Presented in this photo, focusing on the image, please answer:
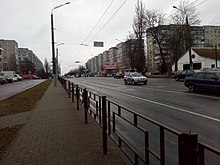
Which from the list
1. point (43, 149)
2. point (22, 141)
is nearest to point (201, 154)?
point (43, 149)

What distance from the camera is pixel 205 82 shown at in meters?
17.7

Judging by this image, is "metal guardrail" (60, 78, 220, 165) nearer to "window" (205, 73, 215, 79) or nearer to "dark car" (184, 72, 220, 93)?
"dark car" (184, 72, 220, 93)

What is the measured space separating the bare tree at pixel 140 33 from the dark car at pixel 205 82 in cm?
3838

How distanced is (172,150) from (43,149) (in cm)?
269

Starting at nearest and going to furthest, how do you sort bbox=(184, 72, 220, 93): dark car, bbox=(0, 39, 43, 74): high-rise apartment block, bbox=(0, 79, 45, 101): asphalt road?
1. bbox=(184, 72, 220, 93): dark car
2. bbox=(0, 79, 45, 101): asphalt road
3. bbox=(0, 39, 43, 74): high-rise apartment block

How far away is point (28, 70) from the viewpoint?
113 meters

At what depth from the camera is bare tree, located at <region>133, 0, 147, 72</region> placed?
56906 millimetres

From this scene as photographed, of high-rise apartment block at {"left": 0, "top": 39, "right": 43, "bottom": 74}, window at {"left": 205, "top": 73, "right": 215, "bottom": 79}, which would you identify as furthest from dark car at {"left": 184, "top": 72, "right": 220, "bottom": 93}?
high-rise apartment block at {"left": 0, "top": 39, "right": 43, "bottom": 74}

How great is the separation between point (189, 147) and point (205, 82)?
54.2 feet

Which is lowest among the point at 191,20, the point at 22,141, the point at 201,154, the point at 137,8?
the point at 22,141

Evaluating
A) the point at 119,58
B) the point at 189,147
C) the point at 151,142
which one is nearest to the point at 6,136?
the point at 151,142

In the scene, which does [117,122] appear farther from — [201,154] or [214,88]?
[214,88]

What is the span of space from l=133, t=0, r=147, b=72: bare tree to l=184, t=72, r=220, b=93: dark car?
38385 millimetres

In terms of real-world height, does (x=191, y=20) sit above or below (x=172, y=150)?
above
